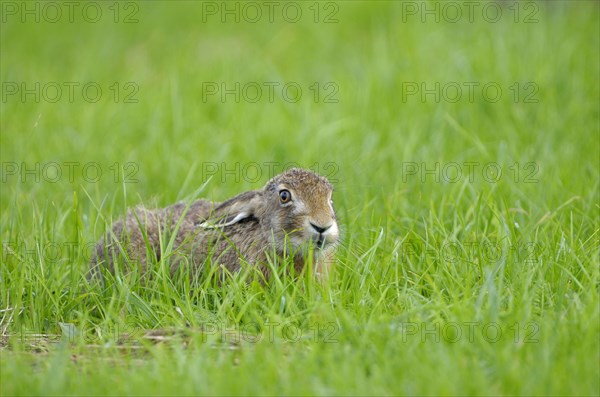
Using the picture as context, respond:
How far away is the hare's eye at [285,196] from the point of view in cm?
575

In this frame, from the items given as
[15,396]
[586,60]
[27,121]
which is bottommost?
[15,396]

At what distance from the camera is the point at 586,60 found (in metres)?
9.49

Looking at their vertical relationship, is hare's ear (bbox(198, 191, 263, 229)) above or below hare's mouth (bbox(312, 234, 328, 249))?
above

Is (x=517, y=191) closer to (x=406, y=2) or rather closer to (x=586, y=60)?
(x=586, y=60)

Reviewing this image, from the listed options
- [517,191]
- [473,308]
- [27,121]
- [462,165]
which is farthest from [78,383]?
[27,121]

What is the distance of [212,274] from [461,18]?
6.23m

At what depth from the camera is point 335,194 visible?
23.3 feet

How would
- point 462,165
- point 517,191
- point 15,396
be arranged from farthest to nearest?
point 462,165 < point 517,191 < point 15,396

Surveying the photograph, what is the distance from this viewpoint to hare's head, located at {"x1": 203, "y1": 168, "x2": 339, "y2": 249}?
5516 millimetres

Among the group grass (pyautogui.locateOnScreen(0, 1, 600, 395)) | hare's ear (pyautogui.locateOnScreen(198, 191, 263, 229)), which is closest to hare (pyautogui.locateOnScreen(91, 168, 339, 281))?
hare's ear (pyautogui.locateOnScreen(198, 191, 263, 229))

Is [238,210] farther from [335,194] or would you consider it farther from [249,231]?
[335,194]

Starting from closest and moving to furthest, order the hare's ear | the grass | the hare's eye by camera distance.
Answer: the grass
the hare's eye
the hare's ear

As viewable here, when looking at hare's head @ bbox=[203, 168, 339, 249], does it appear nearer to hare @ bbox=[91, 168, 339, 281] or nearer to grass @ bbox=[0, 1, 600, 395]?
hare @ bbox=[91, 168, 339, 281]

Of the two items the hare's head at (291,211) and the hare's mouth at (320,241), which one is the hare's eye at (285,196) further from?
the hare's mouth at (320,241)
